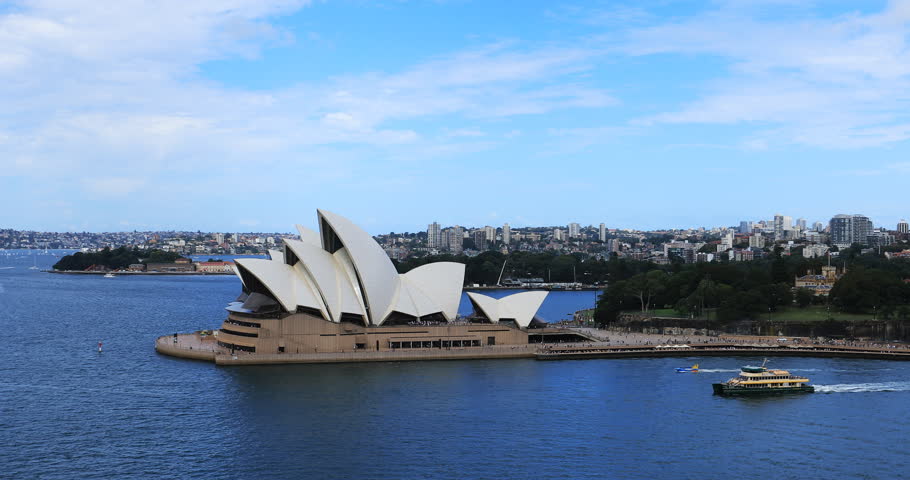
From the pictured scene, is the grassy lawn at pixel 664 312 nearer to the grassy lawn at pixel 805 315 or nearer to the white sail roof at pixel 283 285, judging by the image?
the grassy lawn at pixel 805 315

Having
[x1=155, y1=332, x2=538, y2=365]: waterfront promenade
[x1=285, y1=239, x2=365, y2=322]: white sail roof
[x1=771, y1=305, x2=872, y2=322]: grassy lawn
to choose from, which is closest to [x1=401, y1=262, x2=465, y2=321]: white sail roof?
[x1=155, y1=332, x2=538, y2=365]: waterfront promenade

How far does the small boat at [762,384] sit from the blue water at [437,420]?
81 centimetres

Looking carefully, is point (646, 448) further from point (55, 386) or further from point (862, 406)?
point (55, 386)

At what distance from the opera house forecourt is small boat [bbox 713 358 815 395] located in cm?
1181

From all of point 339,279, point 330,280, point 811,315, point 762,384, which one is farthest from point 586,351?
point 811,315

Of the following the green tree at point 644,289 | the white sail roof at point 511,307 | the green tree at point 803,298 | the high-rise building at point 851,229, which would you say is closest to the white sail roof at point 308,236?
the white sail roof at point 511,307

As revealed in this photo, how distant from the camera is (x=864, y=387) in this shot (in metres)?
36.6

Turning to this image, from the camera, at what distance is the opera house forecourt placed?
4281 centimetres

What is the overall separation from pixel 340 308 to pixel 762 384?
19.7 meters

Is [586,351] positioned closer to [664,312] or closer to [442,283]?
[442,283]

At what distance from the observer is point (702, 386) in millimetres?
37000

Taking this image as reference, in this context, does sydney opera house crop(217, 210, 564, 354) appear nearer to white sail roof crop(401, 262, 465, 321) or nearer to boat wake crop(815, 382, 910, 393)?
white sail roof crop(401, 262, 465, 321)

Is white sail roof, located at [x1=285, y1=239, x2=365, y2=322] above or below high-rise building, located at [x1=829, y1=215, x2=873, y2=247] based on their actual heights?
below

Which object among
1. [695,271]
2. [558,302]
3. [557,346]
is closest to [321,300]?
[557,346]
